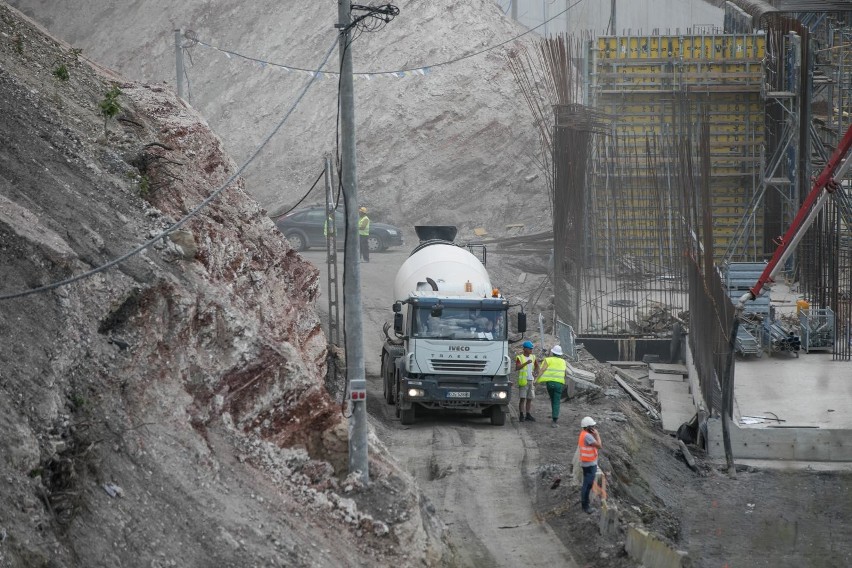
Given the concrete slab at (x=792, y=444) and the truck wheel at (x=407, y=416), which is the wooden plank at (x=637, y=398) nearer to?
the concrete slab at (x=792, y=444)

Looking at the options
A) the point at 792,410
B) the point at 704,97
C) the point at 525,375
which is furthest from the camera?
the point at 704,97

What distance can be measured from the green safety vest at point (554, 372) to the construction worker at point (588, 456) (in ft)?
14.4

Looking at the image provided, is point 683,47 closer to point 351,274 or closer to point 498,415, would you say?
point 498,415

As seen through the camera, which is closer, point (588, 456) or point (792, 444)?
point (588, 456)

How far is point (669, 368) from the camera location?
25641mm

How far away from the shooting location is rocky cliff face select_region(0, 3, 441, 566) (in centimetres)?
892

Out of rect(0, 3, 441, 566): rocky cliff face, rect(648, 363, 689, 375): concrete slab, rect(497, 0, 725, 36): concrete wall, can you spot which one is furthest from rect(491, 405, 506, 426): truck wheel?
rect(497, 0, 725, 36): concrete wall

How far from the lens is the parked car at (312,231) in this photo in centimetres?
3606

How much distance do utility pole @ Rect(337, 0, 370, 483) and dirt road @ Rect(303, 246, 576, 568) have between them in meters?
1.96

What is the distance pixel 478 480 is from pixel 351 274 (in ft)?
16.6

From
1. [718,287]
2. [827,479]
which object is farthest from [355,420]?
[718,287]

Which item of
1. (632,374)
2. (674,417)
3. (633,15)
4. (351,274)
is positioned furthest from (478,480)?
(633,15)

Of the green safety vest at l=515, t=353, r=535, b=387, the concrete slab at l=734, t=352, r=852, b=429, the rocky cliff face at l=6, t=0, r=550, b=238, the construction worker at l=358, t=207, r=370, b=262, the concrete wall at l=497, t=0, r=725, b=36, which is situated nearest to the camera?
the green safety vest at l=515, t=353, r=535, b=387

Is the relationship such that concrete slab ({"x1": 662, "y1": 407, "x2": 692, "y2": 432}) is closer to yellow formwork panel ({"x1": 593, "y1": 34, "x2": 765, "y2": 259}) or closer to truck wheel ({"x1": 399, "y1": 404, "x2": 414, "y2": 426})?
truck wheel ({"x1": 399, "y1": 404, "x2": 414, "y2": 426})
